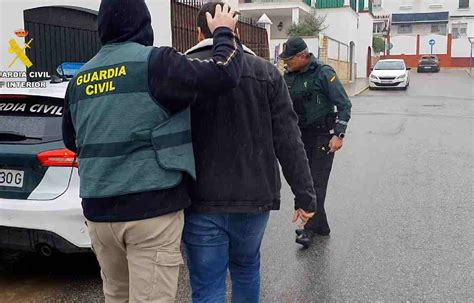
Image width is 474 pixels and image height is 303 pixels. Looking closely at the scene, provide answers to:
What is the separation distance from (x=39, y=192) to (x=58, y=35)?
23.9 feet

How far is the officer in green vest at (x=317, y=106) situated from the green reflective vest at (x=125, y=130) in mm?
2654

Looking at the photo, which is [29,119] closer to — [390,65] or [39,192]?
[39,192]

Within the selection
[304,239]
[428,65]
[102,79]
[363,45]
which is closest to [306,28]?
[363,45]

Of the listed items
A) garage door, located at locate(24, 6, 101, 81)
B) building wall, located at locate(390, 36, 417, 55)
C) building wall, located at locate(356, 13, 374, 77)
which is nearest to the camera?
garage door, located at locate(24, 6, 101, 81)

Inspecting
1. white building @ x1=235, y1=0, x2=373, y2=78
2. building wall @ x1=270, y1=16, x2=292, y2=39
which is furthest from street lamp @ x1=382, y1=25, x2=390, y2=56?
building wall @ x1=270, y1=16, x2=292, y2=39

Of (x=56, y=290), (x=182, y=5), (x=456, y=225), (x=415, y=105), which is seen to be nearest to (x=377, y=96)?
(x=415, y=105)

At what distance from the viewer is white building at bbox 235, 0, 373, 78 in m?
32.7

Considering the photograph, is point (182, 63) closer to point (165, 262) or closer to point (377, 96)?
point (165, 262)

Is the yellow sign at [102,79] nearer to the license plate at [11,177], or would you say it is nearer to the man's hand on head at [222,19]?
the man's hand on head at [222,19]

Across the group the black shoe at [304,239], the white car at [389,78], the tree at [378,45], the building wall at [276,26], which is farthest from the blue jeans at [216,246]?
the tree at [378,45]

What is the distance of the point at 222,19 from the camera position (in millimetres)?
2439

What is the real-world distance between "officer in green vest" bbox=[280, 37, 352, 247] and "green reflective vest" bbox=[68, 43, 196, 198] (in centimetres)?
265

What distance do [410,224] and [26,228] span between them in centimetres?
377

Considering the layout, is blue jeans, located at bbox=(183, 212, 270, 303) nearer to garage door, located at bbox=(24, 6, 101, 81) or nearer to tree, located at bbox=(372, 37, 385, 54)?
garage door, located at bbox=(24, 6, 101, 81)
